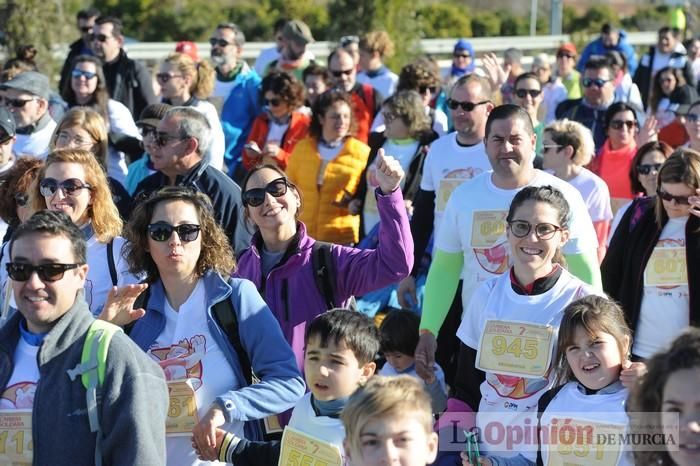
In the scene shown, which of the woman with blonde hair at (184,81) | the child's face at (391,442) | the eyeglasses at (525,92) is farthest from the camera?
the woman with blonde hair at (184,81)

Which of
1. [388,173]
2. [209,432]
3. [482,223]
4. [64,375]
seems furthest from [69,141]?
[64,375]

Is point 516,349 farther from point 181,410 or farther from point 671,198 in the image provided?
point 671,198

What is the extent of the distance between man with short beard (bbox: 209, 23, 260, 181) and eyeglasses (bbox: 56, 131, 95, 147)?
3.14 m

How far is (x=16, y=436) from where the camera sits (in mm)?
4211

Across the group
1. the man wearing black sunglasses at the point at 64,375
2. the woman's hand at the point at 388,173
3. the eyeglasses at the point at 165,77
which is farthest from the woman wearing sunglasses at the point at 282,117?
the man wearing black sunglasses at the point at 64,375

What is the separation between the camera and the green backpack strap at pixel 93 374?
4.01 meters

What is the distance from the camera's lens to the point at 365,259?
564cm

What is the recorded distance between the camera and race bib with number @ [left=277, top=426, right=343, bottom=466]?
14.9ft

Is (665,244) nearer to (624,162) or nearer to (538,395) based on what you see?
(538,395)

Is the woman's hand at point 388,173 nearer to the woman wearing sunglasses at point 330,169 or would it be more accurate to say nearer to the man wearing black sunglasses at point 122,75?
the woman wearing sunglasses at point 330,169

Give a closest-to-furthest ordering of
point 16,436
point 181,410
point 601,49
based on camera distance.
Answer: point 16,436
point 181,410
point 601,49

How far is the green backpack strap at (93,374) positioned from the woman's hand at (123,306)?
0.68m


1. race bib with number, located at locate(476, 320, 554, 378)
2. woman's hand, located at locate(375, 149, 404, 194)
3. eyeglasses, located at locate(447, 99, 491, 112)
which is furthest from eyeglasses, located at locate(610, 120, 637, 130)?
race bib with number, located at locate(476, 320, 554, 378)

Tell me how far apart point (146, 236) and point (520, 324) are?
164 cm
